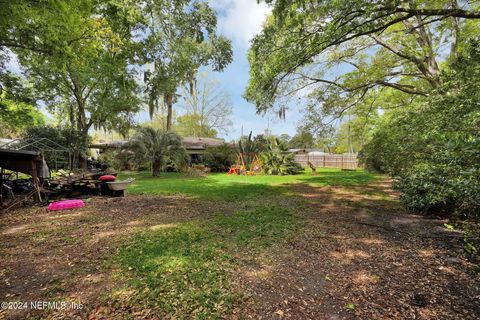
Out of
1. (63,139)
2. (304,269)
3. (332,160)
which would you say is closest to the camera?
(304,269)

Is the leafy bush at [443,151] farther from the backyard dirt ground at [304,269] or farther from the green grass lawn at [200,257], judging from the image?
the green grass lawn at [200,257]

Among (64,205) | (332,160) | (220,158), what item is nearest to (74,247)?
(64,205)

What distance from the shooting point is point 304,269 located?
3213 mm

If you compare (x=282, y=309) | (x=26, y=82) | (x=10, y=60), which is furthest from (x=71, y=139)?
(x=282, y=309)

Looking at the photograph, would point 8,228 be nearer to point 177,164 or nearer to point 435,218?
point 435,218

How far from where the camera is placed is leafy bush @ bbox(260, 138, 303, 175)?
1672cm

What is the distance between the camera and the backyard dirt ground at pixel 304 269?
7.79 ft

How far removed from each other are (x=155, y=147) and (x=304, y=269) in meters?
12.9

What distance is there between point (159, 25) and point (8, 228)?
8.71 m

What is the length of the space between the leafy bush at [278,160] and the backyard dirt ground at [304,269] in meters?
10.9

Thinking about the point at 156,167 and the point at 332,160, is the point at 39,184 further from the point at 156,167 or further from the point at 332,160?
the point at 332,160

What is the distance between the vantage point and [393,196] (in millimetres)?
7992

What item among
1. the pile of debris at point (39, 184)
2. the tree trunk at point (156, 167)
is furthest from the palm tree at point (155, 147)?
the pile of debris at point (39, 184)

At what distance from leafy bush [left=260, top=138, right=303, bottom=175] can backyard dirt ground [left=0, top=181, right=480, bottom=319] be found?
35.9 ft
